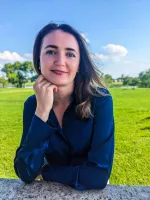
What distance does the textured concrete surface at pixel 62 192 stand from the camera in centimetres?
63

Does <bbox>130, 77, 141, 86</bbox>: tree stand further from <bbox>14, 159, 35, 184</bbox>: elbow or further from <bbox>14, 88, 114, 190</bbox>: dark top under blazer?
<bbox>14, 159, 35, 184</bbox>: elbow

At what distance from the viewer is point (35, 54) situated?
812 millimetres

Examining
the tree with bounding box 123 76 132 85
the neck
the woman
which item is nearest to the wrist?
the woman

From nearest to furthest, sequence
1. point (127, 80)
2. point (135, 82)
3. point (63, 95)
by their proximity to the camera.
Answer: point (63, 95), point (127, 80), point (135, 82)

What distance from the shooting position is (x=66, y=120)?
749 mm

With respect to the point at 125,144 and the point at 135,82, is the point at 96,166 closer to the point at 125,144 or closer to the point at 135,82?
the point at 125,144

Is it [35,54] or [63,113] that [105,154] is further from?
[35,54]

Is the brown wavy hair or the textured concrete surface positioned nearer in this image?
the textured concrete surface

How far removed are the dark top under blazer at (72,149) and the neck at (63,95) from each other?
29 mm

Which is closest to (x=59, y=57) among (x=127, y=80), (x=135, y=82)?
(x=127, y=80)

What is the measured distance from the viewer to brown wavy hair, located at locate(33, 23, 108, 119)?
74 centimetres

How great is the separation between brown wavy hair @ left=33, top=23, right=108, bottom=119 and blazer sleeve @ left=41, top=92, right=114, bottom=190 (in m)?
0.04

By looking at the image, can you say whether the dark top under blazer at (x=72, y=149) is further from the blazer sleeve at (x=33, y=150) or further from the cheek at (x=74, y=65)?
the cheek at (x=74, y=65)

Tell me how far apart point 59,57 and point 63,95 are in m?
0.13
